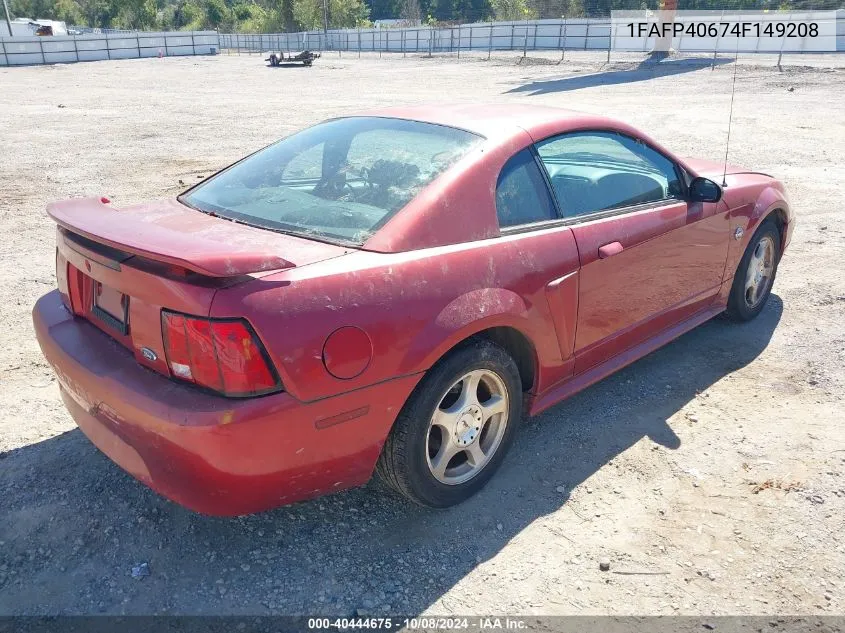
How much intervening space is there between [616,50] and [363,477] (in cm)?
3976

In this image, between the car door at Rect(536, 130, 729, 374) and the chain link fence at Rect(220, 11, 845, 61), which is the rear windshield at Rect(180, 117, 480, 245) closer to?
the car door at Rect(536, 130, 729, 374)

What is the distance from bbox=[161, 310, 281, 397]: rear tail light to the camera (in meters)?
2.16

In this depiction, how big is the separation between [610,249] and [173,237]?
195 centimetres

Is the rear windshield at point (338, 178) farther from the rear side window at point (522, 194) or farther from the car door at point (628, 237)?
the car door at point (628, 237)

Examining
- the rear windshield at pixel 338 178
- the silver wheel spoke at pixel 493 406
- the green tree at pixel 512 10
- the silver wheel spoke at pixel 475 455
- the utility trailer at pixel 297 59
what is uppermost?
the green tree at pixel 512 10

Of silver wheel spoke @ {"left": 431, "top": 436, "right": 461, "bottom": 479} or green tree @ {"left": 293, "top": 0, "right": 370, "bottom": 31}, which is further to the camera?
green tree @ {"left": 293, "top": 0, "right": 370, "bottom": 31}

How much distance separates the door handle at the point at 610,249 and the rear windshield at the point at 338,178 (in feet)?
2.59

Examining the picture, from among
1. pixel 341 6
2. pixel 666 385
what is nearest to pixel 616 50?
pixel 666 385

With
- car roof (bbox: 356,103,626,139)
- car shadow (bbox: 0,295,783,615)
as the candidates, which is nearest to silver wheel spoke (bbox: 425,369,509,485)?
car shadow (bbox: 0,295,783,615)

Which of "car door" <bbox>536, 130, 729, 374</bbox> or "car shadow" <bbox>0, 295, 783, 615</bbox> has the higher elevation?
"car door" <bbox>536, 130, 729, 374</bbox>

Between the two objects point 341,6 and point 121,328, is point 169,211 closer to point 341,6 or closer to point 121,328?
point 121,328

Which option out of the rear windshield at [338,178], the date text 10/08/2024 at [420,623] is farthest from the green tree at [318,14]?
the date text 10/08/2024 at [420,623]

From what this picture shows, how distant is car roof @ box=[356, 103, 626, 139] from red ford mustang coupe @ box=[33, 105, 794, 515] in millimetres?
16

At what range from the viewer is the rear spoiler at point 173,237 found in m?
2.12
